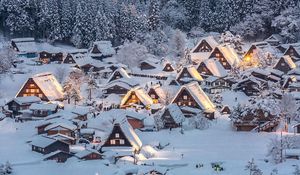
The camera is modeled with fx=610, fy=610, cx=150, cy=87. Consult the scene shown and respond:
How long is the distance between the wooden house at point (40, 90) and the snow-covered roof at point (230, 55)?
61.8ft

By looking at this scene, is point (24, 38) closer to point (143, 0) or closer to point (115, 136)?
point (143, 0)

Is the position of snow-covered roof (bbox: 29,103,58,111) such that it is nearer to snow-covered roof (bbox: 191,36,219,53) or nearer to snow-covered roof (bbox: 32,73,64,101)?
snow-covered roof (bbox: 32,73,64,101)

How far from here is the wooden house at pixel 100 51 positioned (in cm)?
6178

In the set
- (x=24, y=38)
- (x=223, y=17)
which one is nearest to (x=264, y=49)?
(x=223, y=17)

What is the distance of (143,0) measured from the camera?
8206cm

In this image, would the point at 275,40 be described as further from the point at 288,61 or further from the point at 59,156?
the point at 59,156

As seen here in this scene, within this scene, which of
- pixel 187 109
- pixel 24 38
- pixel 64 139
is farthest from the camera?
pixel 24 38

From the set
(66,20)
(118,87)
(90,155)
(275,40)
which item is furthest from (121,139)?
(275,40)

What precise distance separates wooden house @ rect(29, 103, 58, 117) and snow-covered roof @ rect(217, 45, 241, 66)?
69.5 feet

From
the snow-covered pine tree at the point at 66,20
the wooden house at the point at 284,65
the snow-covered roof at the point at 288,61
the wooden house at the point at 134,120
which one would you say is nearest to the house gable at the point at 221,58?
the wooden house at the point at 284,65

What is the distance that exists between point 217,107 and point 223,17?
97.2ft

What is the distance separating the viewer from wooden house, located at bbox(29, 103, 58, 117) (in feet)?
140

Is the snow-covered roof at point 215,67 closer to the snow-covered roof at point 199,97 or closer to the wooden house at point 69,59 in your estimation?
the snow-covered roof at point 199,97

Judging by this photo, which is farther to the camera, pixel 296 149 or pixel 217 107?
pixel 217 107
